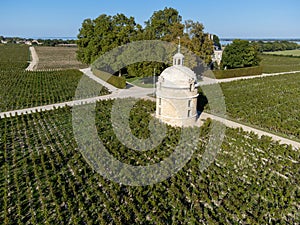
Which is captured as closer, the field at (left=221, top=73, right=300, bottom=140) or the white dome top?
the white dome top

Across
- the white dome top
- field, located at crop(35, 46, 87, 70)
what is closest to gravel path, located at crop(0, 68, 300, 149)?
the white dome top

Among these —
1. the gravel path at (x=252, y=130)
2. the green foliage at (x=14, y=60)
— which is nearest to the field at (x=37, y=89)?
the green foliage at (x=14, y=60)

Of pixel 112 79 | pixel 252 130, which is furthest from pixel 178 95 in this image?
pixel 112 79

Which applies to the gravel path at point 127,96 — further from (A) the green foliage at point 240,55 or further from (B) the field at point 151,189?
(A) the green foliage at point 240,55

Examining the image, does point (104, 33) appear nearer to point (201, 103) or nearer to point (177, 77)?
point (201, 103)

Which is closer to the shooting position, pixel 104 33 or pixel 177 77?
pixel 177 77

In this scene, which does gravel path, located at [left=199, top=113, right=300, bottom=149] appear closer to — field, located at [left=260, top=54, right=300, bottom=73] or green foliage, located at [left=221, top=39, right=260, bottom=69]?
green foliage, located at [left=221, top=39, right=260, bottom=69]

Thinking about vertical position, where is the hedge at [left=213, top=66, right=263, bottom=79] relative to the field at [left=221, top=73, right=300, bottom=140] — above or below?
Result: above
